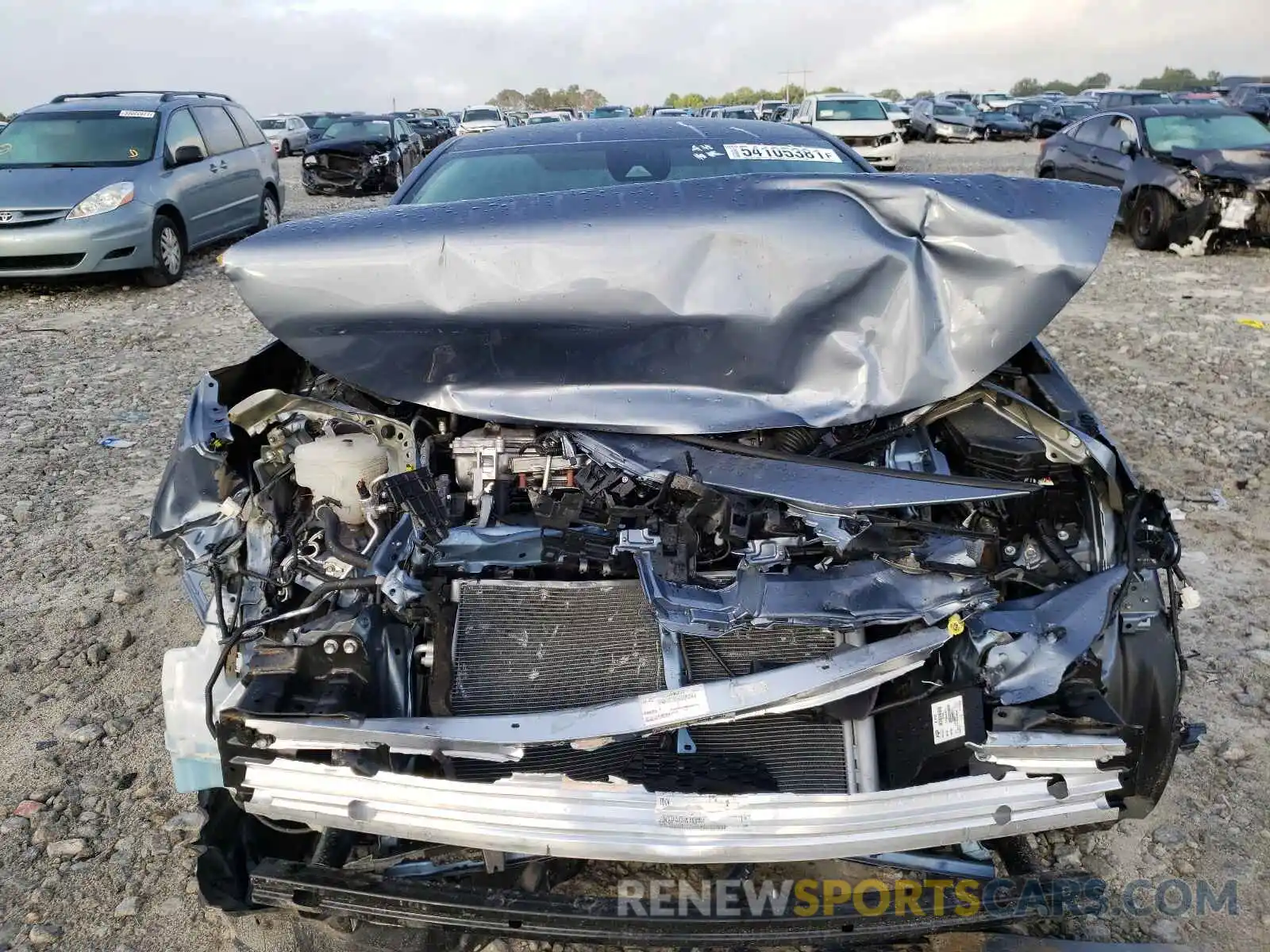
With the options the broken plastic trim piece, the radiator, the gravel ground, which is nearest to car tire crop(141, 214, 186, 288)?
the gravel ground


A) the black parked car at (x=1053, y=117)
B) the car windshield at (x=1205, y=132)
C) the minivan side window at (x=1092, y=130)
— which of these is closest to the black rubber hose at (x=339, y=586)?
the car windshield at (x=1205, y=132)

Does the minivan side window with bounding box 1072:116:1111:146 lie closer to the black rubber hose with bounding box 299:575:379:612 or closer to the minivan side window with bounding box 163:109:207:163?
the minivan side window with bounding box 163:109:207:163

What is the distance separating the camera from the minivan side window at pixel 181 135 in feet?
26.8

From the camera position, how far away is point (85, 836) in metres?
2.34

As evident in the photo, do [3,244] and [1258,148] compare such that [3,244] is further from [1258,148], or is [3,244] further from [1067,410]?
[1258,148]

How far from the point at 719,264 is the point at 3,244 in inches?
296

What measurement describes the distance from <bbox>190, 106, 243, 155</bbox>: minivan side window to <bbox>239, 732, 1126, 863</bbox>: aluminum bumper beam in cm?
888

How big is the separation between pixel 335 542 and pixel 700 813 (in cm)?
109

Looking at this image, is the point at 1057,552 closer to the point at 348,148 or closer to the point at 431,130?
the point at 348,148

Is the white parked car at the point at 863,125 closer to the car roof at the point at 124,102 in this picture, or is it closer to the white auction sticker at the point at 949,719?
the car roof at the point at 124,102

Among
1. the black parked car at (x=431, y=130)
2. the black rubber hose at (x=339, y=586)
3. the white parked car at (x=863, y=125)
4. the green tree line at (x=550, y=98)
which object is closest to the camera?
the black rubber hose at (x=339, y=586)

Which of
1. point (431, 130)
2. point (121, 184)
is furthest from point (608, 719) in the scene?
point (431, 130)

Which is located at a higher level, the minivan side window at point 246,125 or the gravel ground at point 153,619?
the minivan side window at point 246,125

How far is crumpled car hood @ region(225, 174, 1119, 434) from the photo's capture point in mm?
2158
